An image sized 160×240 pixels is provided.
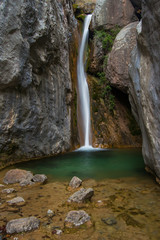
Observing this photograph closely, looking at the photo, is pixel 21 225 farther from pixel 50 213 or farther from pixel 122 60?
pixel 122 60

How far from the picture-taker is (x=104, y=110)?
13.2 meters

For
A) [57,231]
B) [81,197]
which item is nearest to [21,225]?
[57,231]

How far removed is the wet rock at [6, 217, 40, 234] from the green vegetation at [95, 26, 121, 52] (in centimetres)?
1356

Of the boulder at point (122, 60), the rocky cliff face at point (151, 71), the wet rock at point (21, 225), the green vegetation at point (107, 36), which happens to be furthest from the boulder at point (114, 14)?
the wet rock at point (21, 225)

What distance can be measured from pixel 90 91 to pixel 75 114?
2.40 meters

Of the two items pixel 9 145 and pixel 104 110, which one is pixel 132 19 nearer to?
pixel 104 110

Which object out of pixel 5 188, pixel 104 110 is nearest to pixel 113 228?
pixel 5 188

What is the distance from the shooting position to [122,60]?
1227 centimetres

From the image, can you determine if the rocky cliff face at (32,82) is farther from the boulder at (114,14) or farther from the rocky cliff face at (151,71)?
the boulder at (114,14)

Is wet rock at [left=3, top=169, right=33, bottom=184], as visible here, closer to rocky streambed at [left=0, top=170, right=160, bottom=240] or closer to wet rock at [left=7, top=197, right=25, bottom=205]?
rocky streambed at [left=0, top=170, right=160, bottom=240]

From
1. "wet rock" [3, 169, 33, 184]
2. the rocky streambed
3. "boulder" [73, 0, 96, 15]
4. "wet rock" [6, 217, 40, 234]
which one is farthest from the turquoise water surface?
"boulder" [73, 0, 96, 15]

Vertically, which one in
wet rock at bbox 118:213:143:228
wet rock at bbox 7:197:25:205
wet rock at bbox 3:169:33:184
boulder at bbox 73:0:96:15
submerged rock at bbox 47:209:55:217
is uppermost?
boulder at bbox 73:0:96:15

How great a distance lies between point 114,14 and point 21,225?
51.0 ft

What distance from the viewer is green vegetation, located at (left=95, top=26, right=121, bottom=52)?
1436 cm
